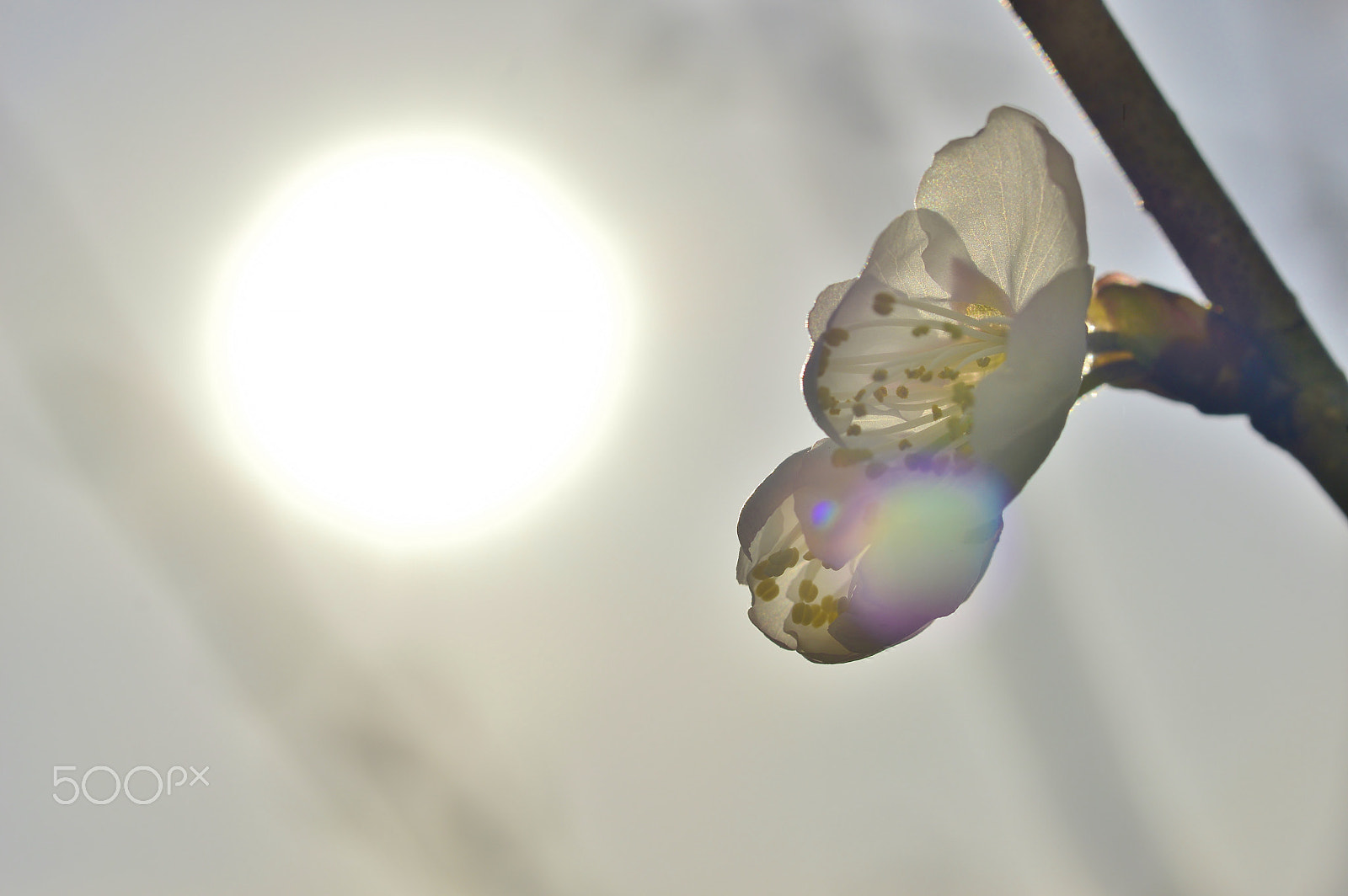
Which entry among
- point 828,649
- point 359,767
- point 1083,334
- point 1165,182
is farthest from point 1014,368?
point 359,767

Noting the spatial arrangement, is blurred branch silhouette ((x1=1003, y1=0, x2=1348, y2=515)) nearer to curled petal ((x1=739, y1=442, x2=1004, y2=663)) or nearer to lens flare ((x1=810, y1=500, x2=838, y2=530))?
curled petal ((x1=739, y1=442, x2=1004, y2=663))

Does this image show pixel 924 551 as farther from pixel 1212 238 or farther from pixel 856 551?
pixel 1212 238

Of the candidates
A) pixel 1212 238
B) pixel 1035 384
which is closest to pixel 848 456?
pixel 1035 384

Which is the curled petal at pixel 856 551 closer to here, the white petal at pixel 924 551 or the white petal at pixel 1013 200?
the white petal at pixel 924 551

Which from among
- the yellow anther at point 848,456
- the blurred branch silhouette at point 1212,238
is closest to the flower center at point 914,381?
the yellow anther at point 848,456

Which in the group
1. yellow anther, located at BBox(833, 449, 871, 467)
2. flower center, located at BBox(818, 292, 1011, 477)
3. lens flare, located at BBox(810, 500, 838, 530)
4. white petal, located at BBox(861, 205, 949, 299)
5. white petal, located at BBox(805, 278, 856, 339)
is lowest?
lens flare, located at BBox(810, 500, 838, 530)

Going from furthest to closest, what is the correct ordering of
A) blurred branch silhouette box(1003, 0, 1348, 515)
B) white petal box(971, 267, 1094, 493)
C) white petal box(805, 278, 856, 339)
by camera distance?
white petal box(805, 278, 856, 339) → white petal box(971, 267, 1094, 493) → blurred branch silhouette box(1003, 0, 1348, 515)

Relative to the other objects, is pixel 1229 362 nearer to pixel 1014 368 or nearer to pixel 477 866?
pixel 1014 368

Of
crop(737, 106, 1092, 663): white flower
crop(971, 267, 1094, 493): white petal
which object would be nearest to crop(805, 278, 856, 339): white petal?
crop(737, 106, 1092, 663): white flower
